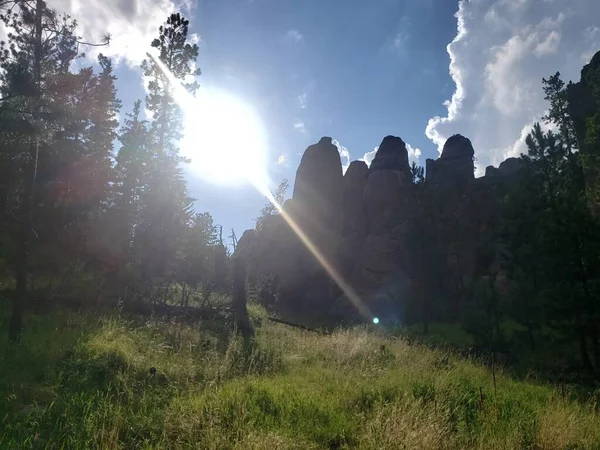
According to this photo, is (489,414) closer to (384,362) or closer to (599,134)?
(384,362)

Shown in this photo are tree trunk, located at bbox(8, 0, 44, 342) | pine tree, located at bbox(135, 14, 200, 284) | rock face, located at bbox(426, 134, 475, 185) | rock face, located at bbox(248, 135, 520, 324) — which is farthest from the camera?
rock face, located at bbox(426, 134, 475, 185)

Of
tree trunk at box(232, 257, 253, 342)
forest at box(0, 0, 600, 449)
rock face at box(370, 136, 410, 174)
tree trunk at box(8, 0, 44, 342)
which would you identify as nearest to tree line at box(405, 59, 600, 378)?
forest at box(0, 0, 600, 449)

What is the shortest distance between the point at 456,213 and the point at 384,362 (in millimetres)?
42763

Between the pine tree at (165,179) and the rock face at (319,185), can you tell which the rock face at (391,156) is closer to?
the rock face at (319,185)

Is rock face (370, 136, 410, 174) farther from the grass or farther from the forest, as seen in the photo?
the grass

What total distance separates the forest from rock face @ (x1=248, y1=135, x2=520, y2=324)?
5141mm

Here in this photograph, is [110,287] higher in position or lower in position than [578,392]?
higher

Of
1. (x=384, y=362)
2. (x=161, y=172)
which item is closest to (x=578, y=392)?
(x=384, y=362)

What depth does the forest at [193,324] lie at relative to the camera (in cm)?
648

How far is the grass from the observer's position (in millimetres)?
5875

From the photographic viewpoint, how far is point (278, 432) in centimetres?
605

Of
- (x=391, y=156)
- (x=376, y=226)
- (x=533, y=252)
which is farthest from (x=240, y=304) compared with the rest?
(x=391, y=156)

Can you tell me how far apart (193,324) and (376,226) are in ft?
151

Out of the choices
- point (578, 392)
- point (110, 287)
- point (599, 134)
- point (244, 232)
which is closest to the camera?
point (578, 392)
